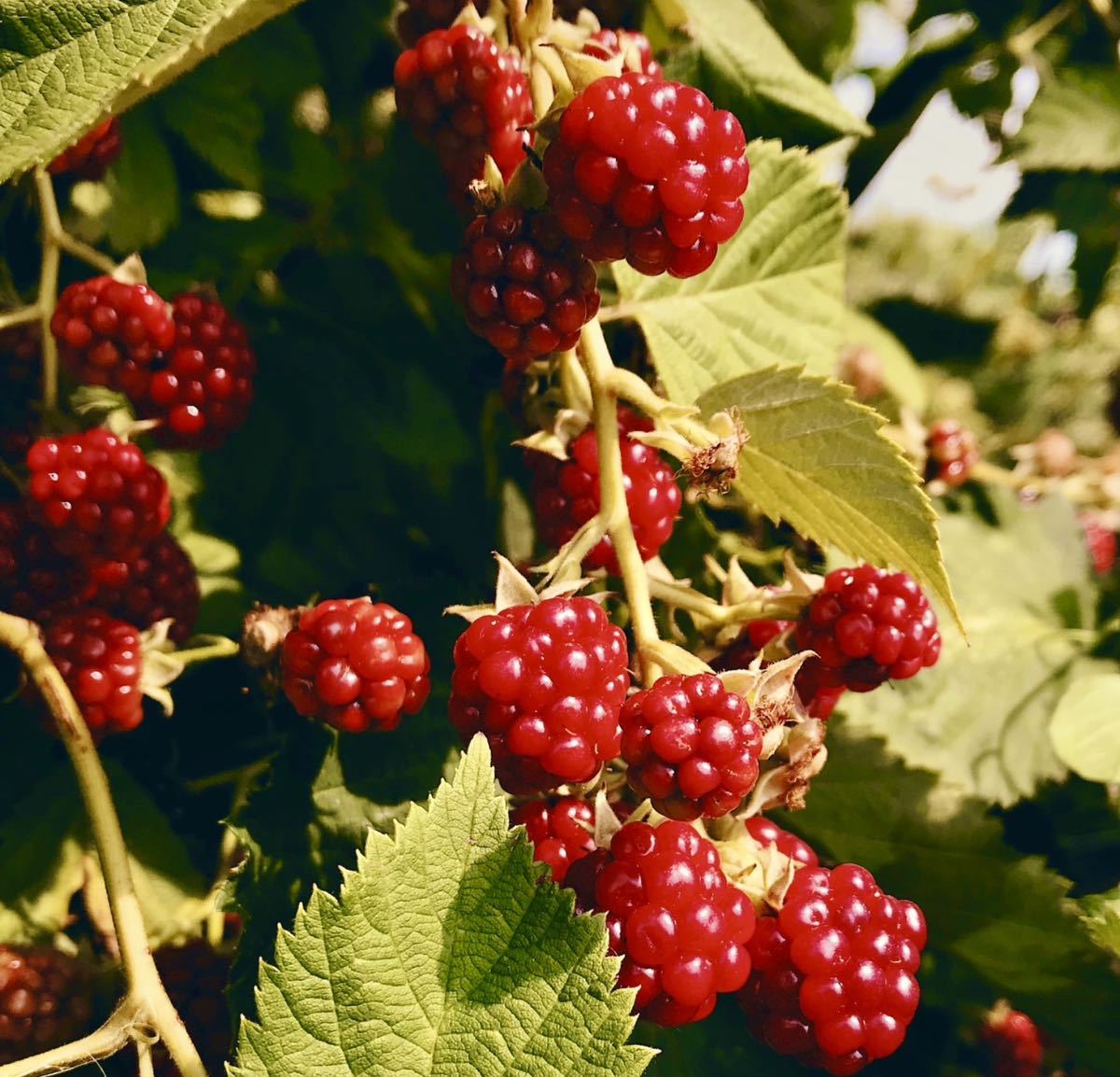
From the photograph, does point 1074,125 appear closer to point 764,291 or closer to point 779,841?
point 764,291

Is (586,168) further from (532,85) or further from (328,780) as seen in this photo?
(328,780)

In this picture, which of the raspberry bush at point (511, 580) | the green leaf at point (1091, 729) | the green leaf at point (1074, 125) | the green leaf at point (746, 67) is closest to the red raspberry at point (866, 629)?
the raspberry bush at point (511, 580)

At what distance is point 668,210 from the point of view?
0.69 metres

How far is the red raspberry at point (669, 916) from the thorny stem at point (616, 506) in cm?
13

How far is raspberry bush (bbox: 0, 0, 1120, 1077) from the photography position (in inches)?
26.8

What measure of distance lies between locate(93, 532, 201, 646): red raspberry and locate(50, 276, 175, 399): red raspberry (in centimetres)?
15

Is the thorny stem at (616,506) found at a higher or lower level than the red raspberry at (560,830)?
higher

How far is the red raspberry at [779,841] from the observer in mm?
797

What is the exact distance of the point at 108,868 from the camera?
2.53 ft

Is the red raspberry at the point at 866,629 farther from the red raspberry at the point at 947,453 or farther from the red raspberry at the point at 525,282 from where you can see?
the red raspberry at the point at 947,453

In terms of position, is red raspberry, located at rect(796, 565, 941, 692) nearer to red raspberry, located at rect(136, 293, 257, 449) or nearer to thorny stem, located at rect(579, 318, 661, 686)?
thorny stem, located at rect(579, 318, 661, 686)

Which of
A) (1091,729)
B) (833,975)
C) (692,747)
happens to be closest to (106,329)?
(692,747)

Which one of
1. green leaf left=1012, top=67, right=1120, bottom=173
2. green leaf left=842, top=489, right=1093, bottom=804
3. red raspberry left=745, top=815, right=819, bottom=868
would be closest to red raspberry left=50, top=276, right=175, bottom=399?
red raspberry left=745, top=815, right=819, bottom=868

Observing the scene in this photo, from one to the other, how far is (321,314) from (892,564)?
2.38 feet
